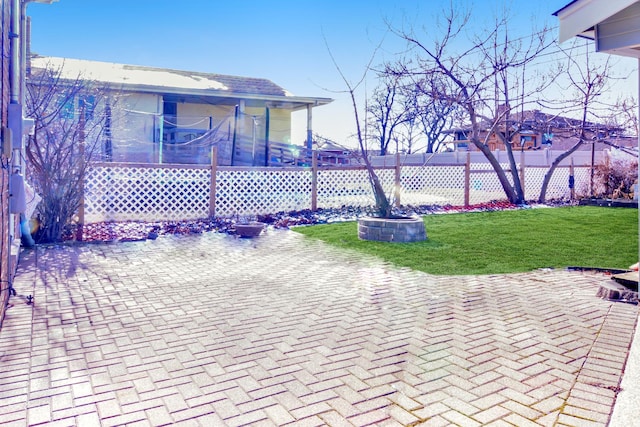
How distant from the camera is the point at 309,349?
3367mm

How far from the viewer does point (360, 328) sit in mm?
3830

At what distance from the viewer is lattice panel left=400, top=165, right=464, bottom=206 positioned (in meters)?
13.4

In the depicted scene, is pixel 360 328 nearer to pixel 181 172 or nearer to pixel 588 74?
pixel 181 172

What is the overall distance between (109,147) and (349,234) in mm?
8269

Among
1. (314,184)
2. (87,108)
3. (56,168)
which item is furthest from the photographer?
(314,184)

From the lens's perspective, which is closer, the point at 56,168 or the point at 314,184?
the point at 56,168

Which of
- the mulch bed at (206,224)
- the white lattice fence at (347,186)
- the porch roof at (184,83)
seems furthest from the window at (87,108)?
the white lattice fence at (347,186)

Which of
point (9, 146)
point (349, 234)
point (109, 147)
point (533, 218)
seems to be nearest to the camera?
point (9, 146)

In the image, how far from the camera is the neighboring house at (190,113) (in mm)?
15375

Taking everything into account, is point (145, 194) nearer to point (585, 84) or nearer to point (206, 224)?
point (206, 224)

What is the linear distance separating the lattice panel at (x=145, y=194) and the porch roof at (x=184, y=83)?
23.2 ft

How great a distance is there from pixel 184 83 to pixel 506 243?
529 inches

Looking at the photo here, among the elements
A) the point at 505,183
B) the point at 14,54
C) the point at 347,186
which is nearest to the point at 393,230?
the point at 347,186

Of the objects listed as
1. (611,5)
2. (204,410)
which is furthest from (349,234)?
(204,410)
